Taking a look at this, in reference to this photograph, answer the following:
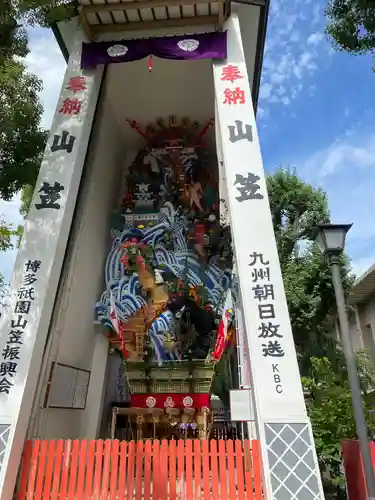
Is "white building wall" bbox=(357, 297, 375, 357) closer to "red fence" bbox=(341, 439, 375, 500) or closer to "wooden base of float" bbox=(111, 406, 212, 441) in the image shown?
"wooden base of float" bbox=(111, 406, 212, 441)

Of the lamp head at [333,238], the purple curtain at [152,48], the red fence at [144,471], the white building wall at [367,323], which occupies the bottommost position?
the red fence at [144,471]

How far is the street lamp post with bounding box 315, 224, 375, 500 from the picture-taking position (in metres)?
3.63

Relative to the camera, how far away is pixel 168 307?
7.84 meters

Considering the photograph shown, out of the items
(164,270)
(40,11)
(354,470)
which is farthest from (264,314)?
(40,11)

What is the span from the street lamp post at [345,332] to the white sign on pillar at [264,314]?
55 cm

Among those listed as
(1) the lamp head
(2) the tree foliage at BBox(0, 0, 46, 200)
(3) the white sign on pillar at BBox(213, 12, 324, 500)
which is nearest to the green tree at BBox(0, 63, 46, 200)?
(2) the tree foliage at BBox(0, 0, 46, 200)

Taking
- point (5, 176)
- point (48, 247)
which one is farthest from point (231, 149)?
point (5, 176)

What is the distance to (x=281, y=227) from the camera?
13688 millimetres

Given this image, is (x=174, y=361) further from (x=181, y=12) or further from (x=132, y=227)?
(x=181, y=12)

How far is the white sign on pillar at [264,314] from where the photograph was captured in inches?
160

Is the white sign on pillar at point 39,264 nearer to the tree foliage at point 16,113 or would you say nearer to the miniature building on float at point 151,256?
the miniature building on float at point 151,256

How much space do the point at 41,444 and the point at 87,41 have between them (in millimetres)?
6220

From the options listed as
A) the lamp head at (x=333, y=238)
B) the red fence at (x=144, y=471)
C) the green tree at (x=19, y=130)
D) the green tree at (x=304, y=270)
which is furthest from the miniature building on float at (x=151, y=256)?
the green tree at (x=304, y=270)

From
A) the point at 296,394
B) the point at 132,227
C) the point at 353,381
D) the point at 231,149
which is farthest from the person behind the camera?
the point at 132,227
